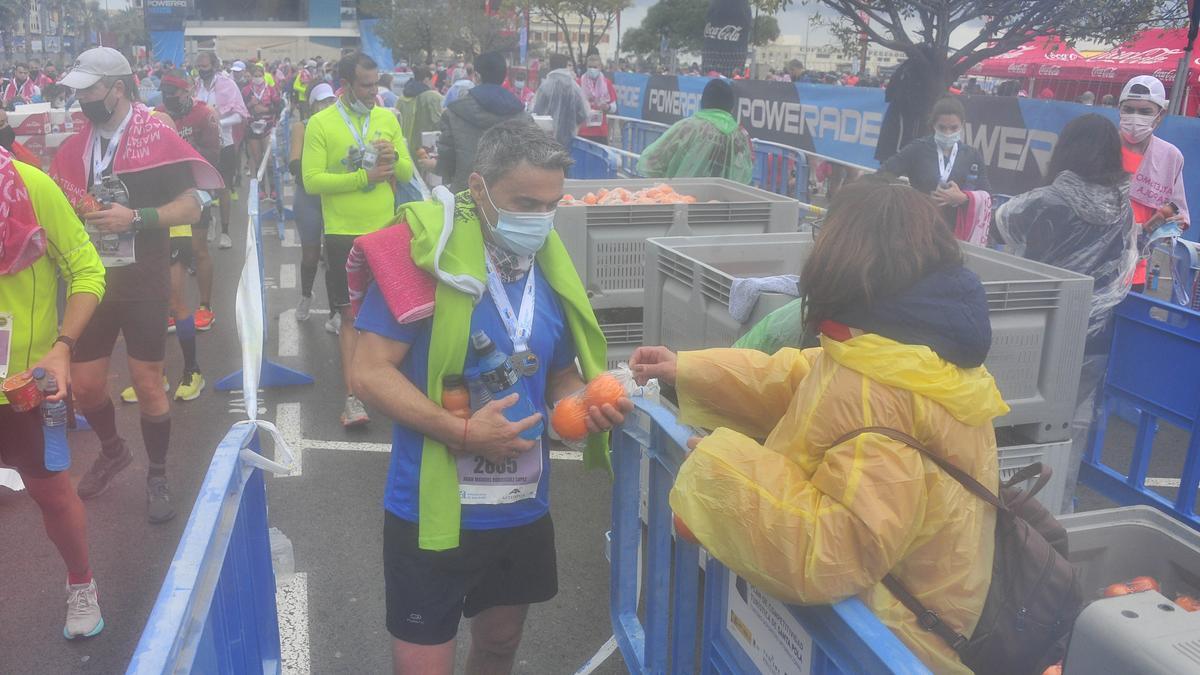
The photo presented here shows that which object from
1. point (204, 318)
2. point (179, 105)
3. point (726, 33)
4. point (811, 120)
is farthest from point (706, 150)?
point (726, 33)

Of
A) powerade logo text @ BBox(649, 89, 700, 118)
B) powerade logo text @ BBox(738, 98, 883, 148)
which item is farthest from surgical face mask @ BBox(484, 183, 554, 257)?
powerade logo text @ BBox(649, 89, 700, 118)

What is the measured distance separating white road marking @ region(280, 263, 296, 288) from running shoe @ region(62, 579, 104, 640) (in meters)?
6.22

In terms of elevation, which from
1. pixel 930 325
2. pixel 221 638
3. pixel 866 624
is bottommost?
pixel 221 638

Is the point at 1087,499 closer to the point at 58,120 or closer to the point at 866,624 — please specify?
the point at 866,624

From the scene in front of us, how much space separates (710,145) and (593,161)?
5.04 m

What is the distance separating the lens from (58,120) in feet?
30.7

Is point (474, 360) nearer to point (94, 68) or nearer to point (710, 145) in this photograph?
point (94, 68)

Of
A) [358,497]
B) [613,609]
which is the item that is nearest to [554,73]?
[358,497]

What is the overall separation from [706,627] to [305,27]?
93.9 metres

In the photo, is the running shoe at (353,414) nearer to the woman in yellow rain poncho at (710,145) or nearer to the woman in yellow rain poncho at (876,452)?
the woman in yellow rain poncho at (710,145)

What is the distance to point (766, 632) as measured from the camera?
2.19 meters

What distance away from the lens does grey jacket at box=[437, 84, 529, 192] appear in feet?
22.6

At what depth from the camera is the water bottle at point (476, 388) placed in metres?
2.48

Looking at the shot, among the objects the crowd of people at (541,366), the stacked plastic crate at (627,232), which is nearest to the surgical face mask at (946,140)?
the stacked plastic crate at (627,232)
